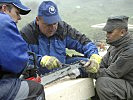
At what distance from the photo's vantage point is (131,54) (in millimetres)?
3865

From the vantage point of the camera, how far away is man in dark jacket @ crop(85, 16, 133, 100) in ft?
12.6

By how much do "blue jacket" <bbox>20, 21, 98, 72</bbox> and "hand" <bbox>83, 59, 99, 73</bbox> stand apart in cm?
51

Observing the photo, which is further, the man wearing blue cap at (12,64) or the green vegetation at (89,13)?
the green vegetation at (89,13)

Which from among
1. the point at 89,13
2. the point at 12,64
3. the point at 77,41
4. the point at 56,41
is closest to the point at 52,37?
the point at 56,41

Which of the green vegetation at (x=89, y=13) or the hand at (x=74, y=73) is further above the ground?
the hand at (x=74, y=73)

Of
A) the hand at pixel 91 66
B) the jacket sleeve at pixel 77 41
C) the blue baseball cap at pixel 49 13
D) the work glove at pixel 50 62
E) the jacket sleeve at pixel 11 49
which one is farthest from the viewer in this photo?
the jacket sleeve at pixel 77 41

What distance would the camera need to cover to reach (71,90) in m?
3.53

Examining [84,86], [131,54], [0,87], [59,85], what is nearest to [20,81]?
[0,87]

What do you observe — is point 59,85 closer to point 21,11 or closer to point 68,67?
point 68,67

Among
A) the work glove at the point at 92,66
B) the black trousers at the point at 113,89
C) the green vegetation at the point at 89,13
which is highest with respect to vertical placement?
the work glove at the point at 92,66

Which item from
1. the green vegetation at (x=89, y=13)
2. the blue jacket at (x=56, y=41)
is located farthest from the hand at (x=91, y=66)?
the green vegetation at (x=89, y=13)

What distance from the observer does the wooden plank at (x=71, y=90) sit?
3.27 metres

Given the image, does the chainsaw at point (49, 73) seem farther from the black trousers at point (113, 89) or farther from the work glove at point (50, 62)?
the black trousers at point (113, 89)

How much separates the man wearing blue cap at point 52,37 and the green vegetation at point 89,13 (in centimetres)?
779
